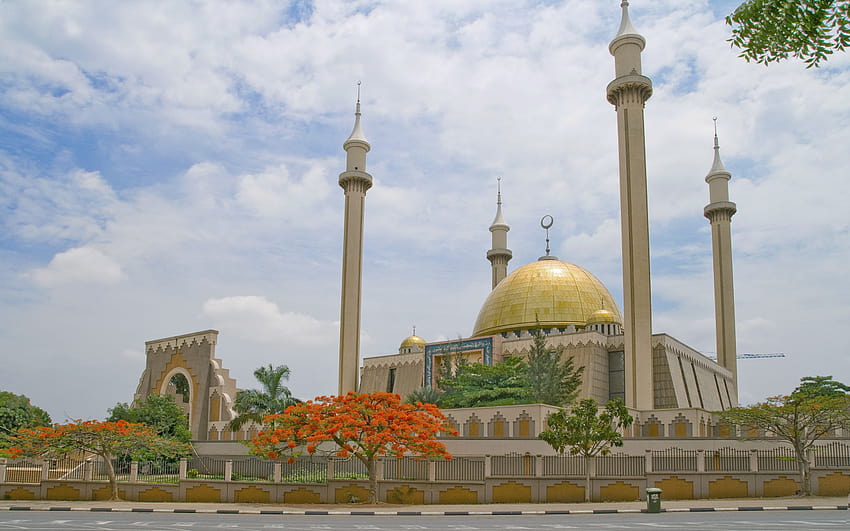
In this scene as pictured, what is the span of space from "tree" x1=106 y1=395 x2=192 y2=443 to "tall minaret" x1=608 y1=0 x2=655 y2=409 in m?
24.7

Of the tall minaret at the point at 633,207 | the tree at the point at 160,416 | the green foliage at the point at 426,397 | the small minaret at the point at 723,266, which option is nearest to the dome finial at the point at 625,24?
the tall minaret at the point at 633,207

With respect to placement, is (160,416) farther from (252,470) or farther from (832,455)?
(832,455)

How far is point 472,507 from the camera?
2478 cm

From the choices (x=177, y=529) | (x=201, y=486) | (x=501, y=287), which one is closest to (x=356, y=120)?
(x=501, y=287)

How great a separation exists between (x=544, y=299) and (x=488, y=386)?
14656mm

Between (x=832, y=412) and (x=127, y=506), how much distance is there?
23.8 metres

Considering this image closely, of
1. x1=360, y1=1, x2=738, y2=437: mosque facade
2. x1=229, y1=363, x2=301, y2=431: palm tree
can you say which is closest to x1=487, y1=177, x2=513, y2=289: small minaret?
x1=360, y1=1, x2=738, y2=437: mosque facade

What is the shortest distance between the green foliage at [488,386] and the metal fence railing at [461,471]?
12843 millimetres

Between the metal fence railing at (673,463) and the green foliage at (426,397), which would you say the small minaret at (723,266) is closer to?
the green foliage at (426,397)

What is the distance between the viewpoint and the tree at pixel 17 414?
4281 centimetres

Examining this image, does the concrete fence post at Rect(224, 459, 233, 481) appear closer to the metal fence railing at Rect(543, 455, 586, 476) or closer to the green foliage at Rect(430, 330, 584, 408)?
the metal fence railing at Rect(543, 455, 586, 476)

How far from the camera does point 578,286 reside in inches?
2208

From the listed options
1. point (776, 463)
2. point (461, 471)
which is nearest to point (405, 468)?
point (461, 471)

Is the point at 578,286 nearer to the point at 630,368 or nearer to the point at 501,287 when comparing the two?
the point at 501,287
